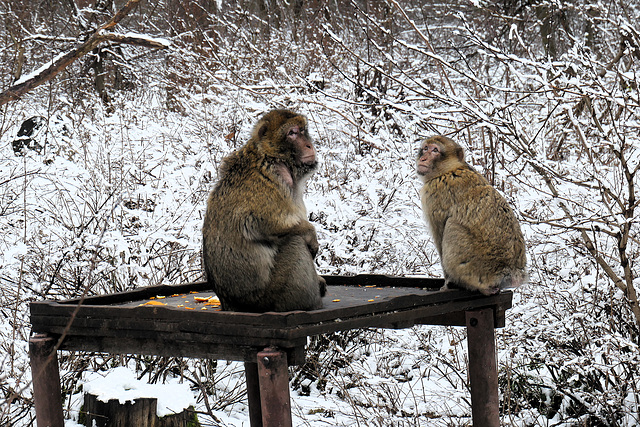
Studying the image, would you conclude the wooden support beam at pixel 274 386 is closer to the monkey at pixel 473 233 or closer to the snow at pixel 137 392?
the snow at pixel 137 392

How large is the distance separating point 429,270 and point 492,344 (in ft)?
9.46

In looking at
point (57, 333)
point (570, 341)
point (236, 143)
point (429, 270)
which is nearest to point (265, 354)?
point (57, 333)

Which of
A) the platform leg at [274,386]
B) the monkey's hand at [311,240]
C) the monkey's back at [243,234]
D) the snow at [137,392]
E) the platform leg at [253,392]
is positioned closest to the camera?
the platform leg at [274,386]

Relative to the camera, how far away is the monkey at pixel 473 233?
3881mm

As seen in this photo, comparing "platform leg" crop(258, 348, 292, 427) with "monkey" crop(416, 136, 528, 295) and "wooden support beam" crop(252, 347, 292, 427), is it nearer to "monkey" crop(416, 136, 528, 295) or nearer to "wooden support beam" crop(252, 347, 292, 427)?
"wooden support beam" crop(252, 347, 292, 427)

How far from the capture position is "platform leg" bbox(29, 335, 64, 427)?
11.6 feet

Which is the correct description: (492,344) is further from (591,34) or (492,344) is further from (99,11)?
(99,11)

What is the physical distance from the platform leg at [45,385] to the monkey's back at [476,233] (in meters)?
2.02

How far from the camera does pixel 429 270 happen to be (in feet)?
22.9

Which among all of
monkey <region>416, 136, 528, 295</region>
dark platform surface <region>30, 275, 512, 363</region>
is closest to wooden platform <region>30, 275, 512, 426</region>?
dark platform surface <region>30, 275, 512, 363</region>

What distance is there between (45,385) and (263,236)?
4.20 ft

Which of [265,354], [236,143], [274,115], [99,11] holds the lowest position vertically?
[265,354]

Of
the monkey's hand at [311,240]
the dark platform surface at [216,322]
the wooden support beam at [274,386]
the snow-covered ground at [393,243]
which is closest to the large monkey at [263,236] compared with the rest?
the monkey's hand at [311,240]

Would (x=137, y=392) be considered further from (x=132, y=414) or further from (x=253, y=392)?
(x=253, y=392)
